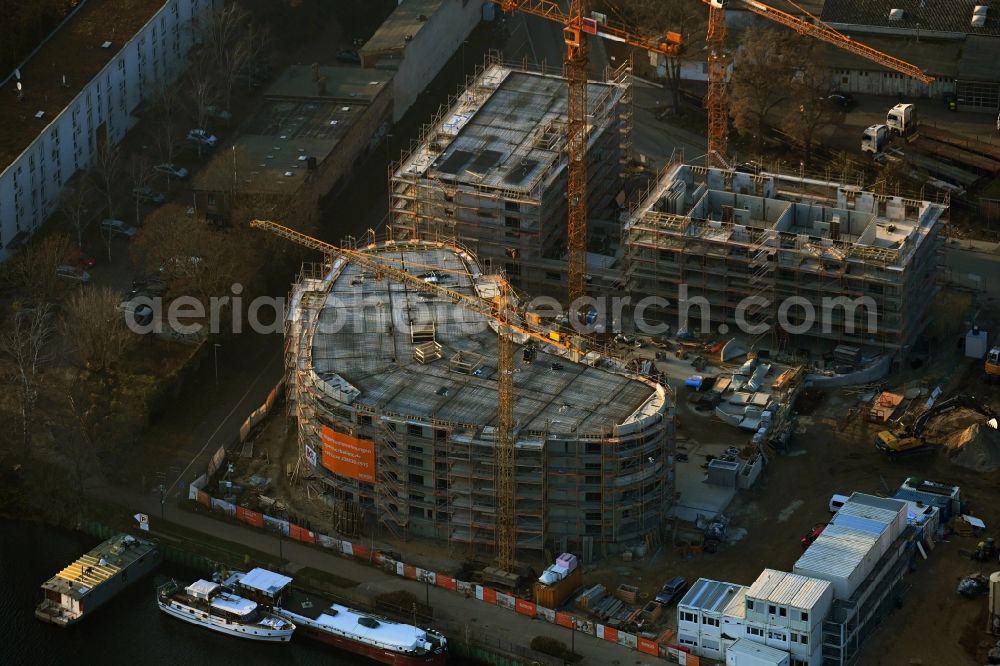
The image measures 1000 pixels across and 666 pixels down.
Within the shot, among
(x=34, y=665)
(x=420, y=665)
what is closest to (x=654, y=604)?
(x=420, y=665)

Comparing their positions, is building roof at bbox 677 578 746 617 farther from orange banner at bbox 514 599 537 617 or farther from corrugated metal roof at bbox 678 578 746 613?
orange banner at bbox 514 599 537 617

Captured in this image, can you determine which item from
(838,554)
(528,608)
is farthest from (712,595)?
(528,608)

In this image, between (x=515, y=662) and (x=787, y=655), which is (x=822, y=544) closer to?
(x=787, y=655)

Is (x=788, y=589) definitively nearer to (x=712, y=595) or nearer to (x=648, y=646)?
(x=712, y=595)

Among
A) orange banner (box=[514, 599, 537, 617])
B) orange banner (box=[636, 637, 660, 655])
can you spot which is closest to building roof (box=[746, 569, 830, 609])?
orange banner (box=[636, 637, 660, 655])

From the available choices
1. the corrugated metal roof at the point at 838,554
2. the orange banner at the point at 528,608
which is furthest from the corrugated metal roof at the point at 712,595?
the orange banner at the point at 528,608

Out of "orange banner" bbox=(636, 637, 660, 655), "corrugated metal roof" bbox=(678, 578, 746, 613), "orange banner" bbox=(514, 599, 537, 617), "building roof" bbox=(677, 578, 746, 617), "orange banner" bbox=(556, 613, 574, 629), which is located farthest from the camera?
"orange banner" bbox=(514, 599, 537, 617)
